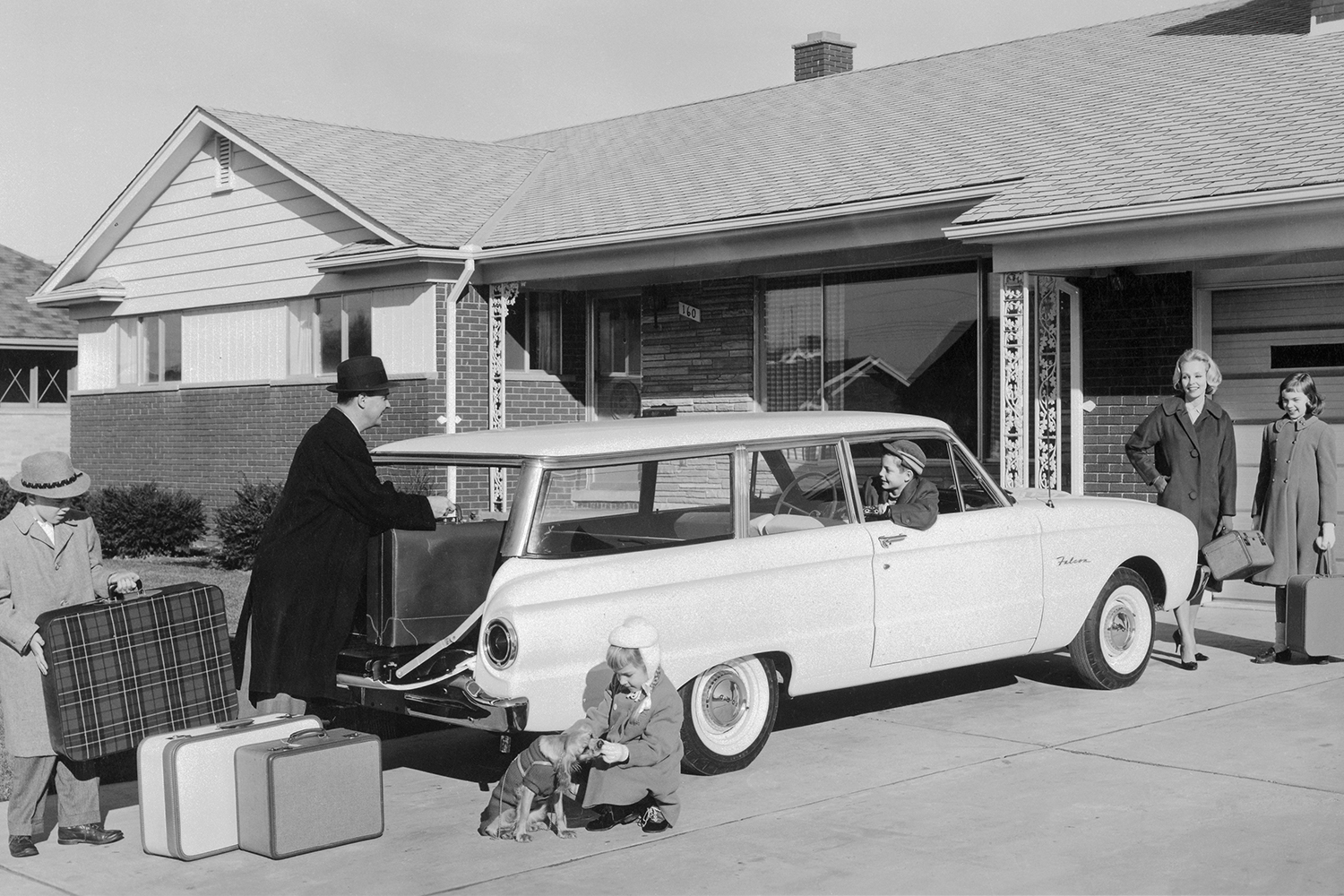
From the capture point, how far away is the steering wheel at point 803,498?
7.58m

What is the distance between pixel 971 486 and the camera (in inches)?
325

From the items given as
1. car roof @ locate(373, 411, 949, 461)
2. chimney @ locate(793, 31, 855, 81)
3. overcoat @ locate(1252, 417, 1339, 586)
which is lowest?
overcoat @ locate(1252, 417, 1339, 586)

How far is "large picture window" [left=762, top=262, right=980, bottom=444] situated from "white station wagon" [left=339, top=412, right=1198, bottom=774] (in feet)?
20.3

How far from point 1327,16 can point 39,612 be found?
43.1ft

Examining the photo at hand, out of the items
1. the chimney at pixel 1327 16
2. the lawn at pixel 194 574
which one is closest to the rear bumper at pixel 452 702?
the lawn at pixel 194 574

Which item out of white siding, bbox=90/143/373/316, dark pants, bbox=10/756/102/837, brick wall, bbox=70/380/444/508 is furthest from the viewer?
white siding, bbox=90/143/373/316

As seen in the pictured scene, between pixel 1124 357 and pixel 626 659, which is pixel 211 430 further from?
pixel 626 659

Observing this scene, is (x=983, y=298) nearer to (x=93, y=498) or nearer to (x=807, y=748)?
(x=807, y=748)

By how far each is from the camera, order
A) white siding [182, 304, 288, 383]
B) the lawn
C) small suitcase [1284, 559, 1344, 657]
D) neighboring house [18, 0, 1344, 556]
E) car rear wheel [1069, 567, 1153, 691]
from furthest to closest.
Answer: white siding [182, 304, 288, 383] → the lawn → neighboring house [18, 0, 1344, 556] → small suitcase [1284, 559, 1344, 657] → car rear wheel [1069, 567, 1153, 691]

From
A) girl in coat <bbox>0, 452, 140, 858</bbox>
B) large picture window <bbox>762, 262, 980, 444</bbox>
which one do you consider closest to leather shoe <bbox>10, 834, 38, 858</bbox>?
girl in coat <bbox>0, 452, 140, 858</bbox>

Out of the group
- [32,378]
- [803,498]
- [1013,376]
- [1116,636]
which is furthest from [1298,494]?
[32,378]

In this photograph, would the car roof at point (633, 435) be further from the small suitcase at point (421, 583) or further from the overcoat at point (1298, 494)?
the overcoat at point (1298, 494)

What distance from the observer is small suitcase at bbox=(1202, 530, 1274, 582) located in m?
9.38

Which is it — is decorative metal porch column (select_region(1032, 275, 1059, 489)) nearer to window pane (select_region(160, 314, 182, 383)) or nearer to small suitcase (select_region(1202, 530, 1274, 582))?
small suitcase (select_region(1202, 530, 1274, 582))
